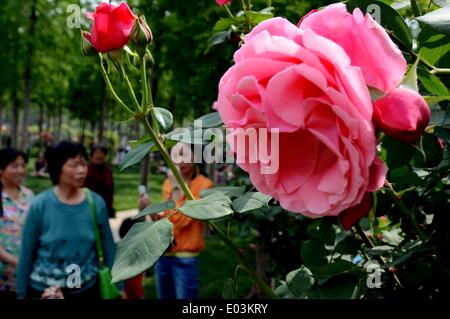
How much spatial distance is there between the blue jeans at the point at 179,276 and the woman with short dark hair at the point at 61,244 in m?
1.27

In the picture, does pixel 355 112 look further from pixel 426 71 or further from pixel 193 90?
pixel 193 90

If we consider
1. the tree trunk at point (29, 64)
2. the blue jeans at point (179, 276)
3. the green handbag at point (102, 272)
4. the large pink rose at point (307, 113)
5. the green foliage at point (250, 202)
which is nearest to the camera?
the large pink rose at point (307, 113)

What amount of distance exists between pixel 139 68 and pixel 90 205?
7.09 ft

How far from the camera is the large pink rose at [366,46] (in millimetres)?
528

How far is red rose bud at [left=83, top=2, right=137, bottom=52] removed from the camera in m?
0.88

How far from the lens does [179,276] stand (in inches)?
166

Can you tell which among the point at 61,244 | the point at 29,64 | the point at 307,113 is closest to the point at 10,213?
the point at 61,244

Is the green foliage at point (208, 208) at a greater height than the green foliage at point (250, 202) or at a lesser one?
greater

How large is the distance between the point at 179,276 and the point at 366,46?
12.6ft

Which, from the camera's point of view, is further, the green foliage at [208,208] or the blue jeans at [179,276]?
the blue jeans at [179,276]

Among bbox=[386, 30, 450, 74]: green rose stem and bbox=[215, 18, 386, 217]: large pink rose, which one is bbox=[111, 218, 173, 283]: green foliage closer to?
bbox=[215, 18, 386, 217]: large pink rose

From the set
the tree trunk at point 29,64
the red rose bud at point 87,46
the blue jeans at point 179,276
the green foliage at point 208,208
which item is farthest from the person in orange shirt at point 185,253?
the tree trunk at point 29,64

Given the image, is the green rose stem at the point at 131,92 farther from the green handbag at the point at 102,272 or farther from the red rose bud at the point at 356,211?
the green handbag at the point at 102,272
